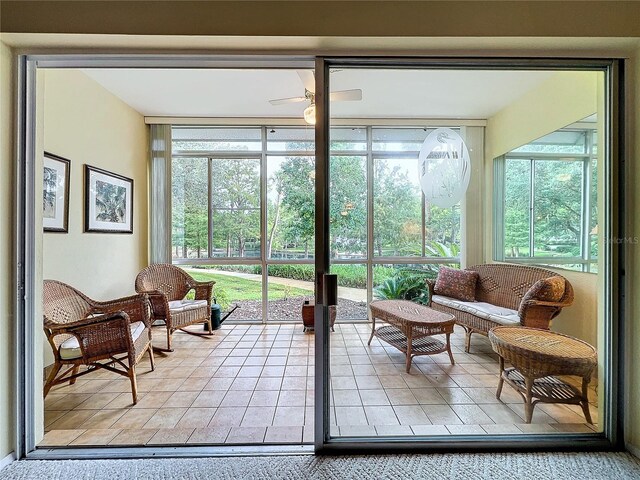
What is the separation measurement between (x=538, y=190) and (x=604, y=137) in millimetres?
1243

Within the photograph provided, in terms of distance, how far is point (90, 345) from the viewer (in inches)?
81.4

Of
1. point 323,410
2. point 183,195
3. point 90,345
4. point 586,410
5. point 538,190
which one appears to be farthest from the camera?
point 183,195

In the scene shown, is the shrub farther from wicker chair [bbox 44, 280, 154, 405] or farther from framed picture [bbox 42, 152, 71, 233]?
framed picture [bbox 42, 152, 71, 233]

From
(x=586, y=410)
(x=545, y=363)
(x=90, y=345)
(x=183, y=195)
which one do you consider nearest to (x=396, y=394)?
(x=545, y=363)

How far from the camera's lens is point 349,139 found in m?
2.36

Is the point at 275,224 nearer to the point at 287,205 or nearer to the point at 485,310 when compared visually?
the point at 287,205

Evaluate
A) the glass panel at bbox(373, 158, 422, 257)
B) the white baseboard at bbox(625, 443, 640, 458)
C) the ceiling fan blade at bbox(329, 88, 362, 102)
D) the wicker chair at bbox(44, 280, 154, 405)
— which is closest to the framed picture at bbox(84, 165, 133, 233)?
the wicker chair at bbox(44, 280, 154, 405)

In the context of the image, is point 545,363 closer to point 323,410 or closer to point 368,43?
point 323,410

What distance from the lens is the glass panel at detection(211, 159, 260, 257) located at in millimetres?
4156

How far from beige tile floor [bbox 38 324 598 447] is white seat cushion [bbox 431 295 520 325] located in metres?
0.20

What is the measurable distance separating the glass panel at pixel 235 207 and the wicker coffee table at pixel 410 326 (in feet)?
7.60

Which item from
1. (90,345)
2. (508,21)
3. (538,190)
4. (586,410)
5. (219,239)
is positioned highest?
(508,21)

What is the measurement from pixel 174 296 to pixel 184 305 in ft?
1.45

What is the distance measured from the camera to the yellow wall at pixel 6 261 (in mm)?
1494
